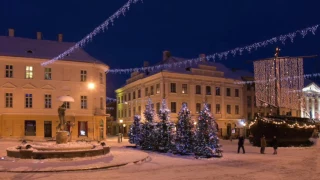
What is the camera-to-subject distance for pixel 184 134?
89.4 feet

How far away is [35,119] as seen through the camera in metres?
44.2

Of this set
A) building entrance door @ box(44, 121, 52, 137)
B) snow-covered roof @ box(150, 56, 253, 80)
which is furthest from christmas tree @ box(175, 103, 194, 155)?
snow-covered roof @ box(150, 56, 253, 80)

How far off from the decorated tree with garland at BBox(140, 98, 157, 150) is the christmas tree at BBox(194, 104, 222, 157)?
568 centimetres

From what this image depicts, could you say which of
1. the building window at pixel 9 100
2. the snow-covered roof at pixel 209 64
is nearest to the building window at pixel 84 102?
the building window at pixel 9 100

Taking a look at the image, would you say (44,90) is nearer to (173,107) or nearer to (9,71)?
(9,71)

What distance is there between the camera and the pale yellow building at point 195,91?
186 feet

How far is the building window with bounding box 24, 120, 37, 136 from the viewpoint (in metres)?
43.8

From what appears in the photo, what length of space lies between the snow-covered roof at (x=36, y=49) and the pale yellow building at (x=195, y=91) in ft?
43.3

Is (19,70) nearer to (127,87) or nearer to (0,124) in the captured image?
(0,124)

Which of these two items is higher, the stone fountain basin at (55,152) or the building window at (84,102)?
the building window at (84,102)

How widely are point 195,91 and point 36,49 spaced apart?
24196mm

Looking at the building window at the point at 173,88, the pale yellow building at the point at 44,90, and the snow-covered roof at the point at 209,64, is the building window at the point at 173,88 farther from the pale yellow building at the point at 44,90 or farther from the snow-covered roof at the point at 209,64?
the pale yellow building at the point at 44,90

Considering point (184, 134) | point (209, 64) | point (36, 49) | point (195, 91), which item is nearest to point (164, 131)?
point (184, 134)

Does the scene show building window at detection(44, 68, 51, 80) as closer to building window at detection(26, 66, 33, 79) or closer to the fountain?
building window at detection(26, 66, 33, 79)
